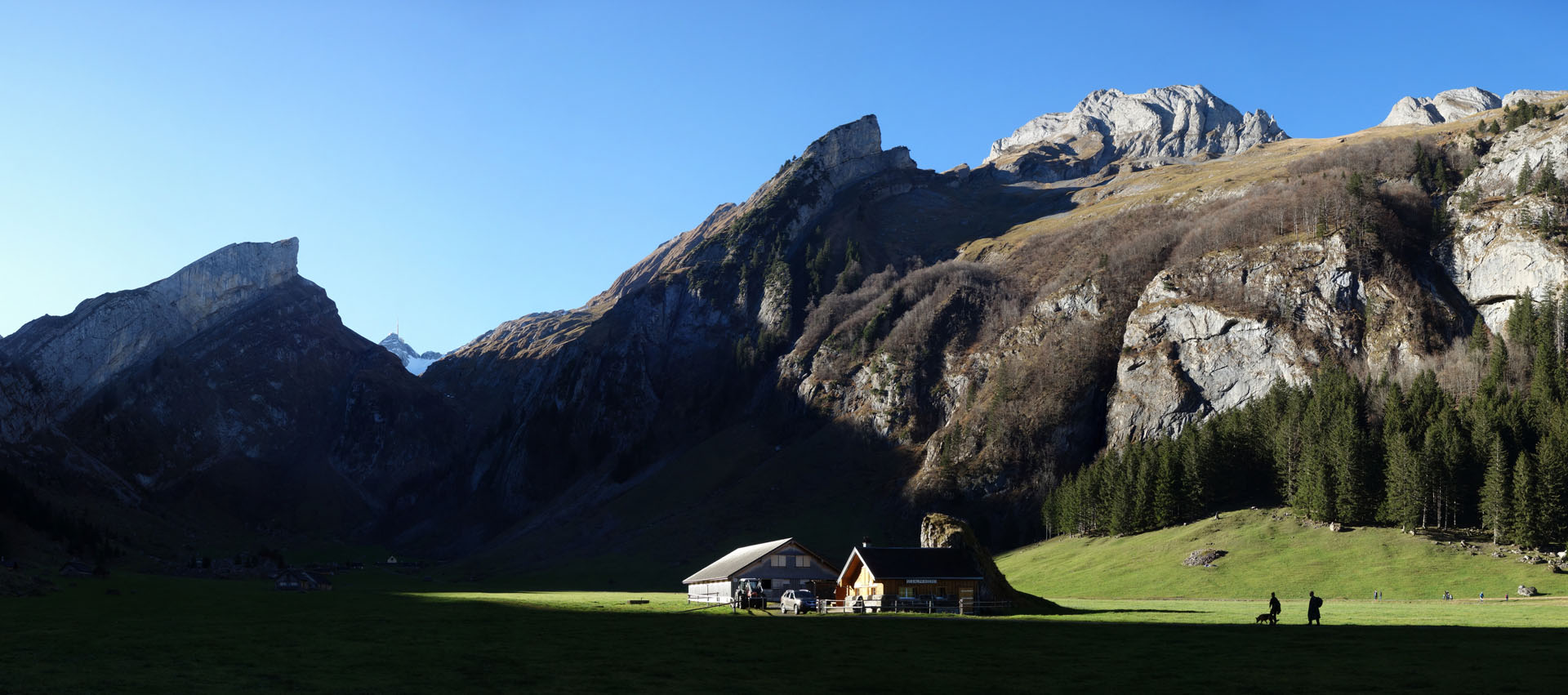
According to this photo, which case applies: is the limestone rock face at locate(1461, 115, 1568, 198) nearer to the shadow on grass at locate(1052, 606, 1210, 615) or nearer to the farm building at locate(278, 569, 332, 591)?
the shadow on grass at locate(1052, 606, 1210, 615)

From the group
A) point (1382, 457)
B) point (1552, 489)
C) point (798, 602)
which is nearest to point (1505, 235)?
point (1382, 457)

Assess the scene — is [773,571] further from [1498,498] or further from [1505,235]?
[1505,235]

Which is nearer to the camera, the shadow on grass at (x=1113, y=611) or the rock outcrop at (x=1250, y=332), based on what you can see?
the shadow on grass at (x=1113, y=611)

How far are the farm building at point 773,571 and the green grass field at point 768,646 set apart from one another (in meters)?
7.90

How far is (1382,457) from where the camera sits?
118 metres

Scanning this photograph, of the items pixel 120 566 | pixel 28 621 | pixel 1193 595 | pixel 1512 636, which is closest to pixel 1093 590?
pixel 1193 595

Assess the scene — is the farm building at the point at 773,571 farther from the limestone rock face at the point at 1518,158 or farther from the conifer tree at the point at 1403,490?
the limestone rock face at the point at 1518,158

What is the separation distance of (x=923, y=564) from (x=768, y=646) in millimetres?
37312

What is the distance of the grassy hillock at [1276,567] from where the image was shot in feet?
301

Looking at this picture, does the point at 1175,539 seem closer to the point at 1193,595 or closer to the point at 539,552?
the point at 1193,595

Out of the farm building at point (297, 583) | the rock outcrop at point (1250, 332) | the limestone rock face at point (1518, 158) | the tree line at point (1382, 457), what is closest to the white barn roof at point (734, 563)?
the farm building at point (297, 583)

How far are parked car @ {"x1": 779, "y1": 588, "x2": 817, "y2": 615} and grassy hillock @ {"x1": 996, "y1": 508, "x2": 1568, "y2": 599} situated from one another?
3727cm

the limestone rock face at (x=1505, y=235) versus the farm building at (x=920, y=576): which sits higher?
the limestone rock face at (x=1505, y=235)

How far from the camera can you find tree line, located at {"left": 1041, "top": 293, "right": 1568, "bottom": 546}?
344 feet
